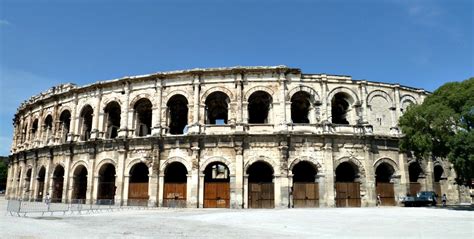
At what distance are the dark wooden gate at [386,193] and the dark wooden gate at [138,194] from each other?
1437cm

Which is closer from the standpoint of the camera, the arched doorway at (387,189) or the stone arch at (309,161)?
the stone arch at (309,161)

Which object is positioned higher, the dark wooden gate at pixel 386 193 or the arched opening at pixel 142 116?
the arched opening at pixel 142 116

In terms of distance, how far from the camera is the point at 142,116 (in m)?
25.0

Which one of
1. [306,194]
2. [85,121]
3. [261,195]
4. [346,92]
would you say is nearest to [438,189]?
[346,92]

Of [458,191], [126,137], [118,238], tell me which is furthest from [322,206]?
[118,238]

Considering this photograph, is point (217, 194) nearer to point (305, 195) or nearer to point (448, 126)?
point (305, 195)

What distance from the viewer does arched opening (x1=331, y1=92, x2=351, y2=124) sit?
2258 centimetres

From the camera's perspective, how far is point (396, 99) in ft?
75.0

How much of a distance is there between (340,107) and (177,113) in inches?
457

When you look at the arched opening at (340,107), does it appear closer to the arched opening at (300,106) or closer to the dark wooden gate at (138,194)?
the arched opening at (300,106)

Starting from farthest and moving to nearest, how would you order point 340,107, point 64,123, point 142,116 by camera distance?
point 64,123 < point 142,116 < point 340,107

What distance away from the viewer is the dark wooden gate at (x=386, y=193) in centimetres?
2138

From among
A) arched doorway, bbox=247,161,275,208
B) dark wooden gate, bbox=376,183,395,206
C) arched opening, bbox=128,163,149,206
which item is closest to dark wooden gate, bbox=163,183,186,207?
arched opening, bbox=128,163,149,206

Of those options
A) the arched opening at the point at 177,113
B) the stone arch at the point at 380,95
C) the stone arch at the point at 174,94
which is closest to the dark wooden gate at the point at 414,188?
the stone arch at the point at 380,95
